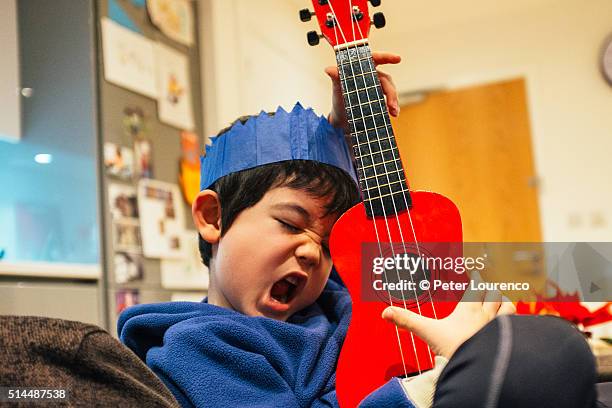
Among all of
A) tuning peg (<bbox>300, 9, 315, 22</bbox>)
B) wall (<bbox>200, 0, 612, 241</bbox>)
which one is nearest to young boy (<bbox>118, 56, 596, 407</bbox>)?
tuning peg (<bbox>300, 9, 315, 22</bbox>)

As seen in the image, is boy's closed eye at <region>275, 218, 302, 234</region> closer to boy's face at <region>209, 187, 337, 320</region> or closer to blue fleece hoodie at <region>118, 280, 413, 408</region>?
boy's face at <region>209, 187, 337, 320</region>

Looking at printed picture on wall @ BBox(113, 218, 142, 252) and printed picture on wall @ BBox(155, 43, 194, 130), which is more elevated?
printed picture on wall @ BBox(155, 43, 194, 130)

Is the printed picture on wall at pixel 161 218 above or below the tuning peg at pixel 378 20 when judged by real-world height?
below

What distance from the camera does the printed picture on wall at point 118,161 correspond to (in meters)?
1.84

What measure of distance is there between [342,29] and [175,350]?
1.27 ft

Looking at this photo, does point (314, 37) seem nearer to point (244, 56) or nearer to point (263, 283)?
point (263, 283)

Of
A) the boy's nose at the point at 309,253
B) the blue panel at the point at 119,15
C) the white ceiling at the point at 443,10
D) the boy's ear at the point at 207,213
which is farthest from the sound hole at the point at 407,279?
the white ceiling at the point at 443,10

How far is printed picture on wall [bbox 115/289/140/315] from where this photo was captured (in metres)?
1.78

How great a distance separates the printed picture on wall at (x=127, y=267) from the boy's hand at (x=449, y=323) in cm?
138

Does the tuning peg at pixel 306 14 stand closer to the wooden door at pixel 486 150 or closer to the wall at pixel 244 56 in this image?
the wall at pixel 244 56

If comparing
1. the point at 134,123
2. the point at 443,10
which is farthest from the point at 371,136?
the point at 443,10

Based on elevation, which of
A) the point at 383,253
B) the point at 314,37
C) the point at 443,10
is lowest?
the point at 383,253

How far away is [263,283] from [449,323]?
0.81ft

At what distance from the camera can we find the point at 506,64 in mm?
3320
